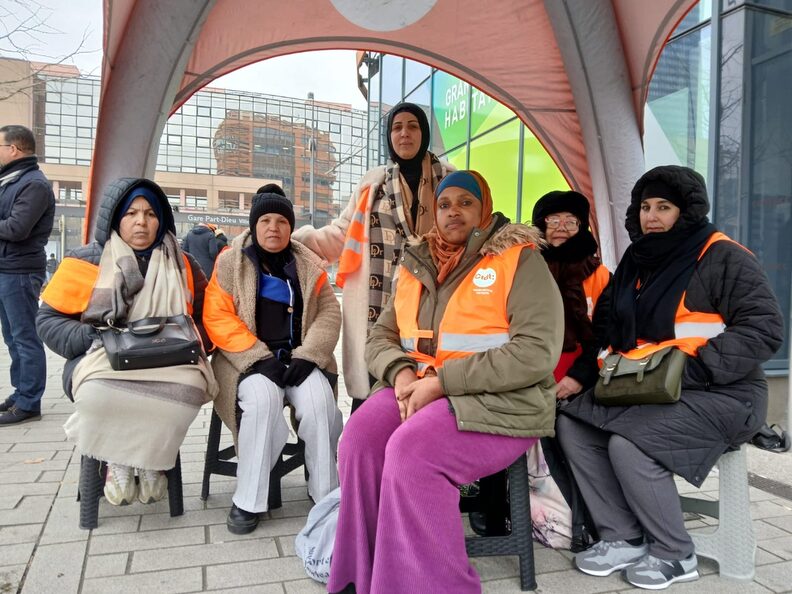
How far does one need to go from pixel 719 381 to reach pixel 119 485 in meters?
2.60

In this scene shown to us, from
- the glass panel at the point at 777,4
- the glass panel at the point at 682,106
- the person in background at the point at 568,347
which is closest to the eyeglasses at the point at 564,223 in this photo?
the person in background at the point at 568,347

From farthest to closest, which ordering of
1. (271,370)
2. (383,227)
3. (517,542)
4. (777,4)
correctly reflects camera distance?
(777,4) < (383,227) < (271,370) < (517,542)

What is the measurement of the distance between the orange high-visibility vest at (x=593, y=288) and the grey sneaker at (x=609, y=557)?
1059 mm

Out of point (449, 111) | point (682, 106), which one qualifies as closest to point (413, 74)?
point (449, 111)

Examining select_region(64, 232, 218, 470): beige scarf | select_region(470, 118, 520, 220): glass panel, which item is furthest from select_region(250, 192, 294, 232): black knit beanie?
select_region(470, 118, 520, 220): glass panel

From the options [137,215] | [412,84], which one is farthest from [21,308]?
[412,84]

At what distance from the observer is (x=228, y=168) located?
63.8m

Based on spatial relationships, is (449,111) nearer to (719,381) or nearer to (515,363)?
(719,381)

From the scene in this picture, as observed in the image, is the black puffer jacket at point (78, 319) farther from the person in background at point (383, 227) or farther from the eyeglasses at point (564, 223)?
the eyeglasses at point (564, 223)

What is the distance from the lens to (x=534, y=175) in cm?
907

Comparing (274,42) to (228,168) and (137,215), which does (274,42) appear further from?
(228,168)

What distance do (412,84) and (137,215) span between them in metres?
12.8

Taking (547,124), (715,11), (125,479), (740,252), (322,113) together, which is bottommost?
(125,479)

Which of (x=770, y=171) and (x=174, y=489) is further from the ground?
(x=770, y=171)
